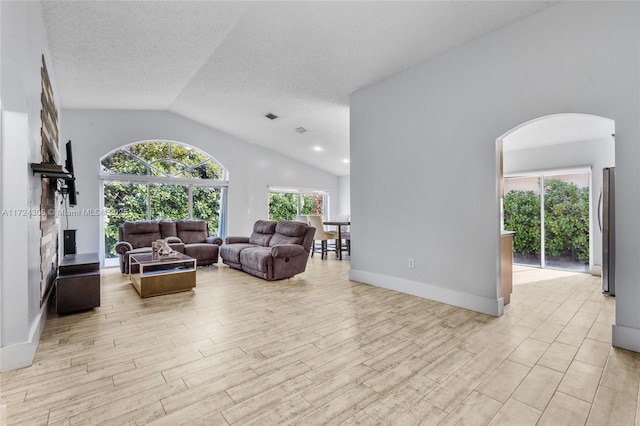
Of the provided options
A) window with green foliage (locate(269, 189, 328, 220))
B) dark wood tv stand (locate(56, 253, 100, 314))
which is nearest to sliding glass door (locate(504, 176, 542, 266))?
window with green foliage (locate(269, 189, 328, 220))

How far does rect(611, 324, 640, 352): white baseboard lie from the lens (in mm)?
2324

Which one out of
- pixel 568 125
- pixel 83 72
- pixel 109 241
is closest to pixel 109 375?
pixel 83 72

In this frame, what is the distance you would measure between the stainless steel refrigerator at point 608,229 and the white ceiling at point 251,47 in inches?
88.4

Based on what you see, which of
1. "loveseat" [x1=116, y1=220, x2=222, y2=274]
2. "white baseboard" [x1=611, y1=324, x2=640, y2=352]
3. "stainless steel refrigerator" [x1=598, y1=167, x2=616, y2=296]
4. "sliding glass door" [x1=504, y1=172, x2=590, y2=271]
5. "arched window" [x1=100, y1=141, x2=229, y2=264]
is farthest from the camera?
"arched window" [x1=100, y1=141, x2=229, y2=264]

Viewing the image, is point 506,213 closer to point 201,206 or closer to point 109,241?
point 201,206

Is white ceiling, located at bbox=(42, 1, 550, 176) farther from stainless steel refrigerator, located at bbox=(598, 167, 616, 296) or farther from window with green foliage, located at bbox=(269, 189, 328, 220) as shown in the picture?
window with green foliage, located at bbox=(269, 189, 328, 220)

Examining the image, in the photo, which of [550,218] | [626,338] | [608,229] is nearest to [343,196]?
[550,218]

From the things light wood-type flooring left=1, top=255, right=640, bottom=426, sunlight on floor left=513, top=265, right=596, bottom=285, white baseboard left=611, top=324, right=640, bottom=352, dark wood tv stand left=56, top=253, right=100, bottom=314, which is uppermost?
dark wood tv stand left=56, top=253, right=100, bottom=314

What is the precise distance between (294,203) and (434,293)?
621cm

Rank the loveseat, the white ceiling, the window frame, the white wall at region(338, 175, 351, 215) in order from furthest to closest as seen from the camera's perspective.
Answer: the white wall at region(338, 175, 351, 215), the window frame, the loveseat, the white ceiling

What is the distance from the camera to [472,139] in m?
3.32

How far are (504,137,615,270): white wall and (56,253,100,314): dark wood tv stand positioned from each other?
663 centimetres

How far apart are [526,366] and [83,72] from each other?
6.26 meters

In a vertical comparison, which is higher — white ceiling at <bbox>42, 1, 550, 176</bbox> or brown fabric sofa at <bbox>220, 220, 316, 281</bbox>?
white ceiling at <bbox>42, 1, 550, 176</bbox>
